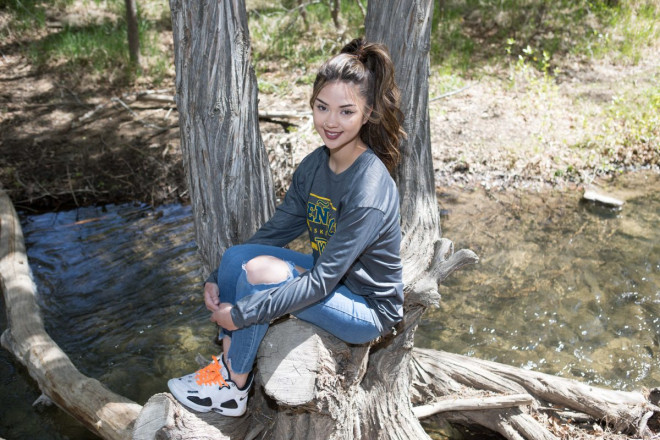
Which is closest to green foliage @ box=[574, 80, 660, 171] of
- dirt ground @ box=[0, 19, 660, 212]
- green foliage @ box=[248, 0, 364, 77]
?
dirt ground @ box=[0, 19, 660, 212]

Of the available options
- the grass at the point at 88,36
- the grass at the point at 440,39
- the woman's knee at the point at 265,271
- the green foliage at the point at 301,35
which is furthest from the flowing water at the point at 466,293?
the green foliage at the point at 301,35

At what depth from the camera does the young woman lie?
2.18 metres

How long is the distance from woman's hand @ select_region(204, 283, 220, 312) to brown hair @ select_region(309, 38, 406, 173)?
2.97 feet

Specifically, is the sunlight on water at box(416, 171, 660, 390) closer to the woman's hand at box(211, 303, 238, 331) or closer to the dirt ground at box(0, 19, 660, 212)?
the dirt ground at box(0, 19, 660, 212)

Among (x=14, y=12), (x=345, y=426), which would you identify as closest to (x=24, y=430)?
(x=345, y=426)

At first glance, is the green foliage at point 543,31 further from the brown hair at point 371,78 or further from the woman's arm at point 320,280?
the woman's arm at point 320,280

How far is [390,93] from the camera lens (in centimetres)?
242

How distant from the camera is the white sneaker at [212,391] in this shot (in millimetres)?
2264

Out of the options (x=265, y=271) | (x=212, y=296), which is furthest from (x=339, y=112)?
(x=212, y=296)

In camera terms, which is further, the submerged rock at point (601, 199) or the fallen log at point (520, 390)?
the submerged rock at point (601, 199)

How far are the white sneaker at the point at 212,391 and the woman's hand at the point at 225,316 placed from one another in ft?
0.64

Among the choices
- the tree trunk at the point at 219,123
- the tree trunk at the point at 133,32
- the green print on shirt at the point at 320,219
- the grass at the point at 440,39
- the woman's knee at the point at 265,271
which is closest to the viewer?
the woman's knee at the point at 265,271

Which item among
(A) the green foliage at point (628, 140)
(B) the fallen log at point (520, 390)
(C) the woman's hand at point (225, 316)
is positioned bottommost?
(B) the fallen log at point (520, 390)

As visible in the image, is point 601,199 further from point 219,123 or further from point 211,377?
point 211,377
